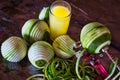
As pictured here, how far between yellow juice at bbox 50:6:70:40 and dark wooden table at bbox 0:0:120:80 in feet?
0.19

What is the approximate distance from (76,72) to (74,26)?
0.27m

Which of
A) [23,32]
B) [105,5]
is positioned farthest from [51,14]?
[105,5]

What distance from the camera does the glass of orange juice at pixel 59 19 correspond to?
1000 millimetres

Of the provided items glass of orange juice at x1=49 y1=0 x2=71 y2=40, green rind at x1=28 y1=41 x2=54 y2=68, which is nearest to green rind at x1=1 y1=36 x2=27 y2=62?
green rind at x1=28 y1=41 x2=54 y2=68

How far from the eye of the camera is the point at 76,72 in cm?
89

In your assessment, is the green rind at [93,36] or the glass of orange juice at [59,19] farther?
the glass of orange juice at [59,19]

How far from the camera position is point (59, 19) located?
100cm

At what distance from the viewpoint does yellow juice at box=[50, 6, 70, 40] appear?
99 centimetres

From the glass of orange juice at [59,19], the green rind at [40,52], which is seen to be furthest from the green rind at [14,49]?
the glass of orange juice at [59,19]

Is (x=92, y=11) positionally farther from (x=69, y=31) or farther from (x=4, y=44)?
(x=4, y=44)

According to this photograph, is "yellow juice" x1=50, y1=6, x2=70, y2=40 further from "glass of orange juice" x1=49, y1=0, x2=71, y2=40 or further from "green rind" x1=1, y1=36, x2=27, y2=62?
"green rind" x1=1, y1=36, x2=27, y2=62

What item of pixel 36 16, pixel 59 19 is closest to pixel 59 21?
pixel 59 19

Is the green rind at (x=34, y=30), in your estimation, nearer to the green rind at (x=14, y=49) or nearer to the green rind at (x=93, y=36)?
the green rind at (x=14, y=49)

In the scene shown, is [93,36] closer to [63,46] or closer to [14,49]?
[63,46]
